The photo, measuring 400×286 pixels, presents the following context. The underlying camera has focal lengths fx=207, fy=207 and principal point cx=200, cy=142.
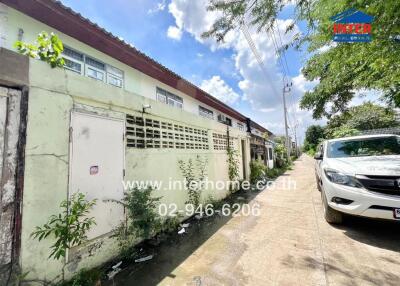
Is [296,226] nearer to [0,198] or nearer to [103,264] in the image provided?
[103,264]

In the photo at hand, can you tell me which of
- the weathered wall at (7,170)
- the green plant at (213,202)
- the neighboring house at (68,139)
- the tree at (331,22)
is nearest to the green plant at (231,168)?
the green plant at (213,202)

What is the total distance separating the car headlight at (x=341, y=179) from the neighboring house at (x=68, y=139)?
3.23 meters

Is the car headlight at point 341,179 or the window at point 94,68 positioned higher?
the window at point 94,68

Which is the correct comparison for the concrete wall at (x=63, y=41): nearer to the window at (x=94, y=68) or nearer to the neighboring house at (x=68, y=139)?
the neighboring house at (x=68, y=139)

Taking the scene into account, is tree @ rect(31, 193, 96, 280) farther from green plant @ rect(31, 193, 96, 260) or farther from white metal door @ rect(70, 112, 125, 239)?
white metal door @ rect(70, 112, 125, 239)

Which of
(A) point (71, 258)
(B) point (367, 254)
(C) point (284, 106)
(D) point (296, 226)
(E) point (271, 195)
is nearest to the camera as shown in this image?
(A) point (71, 258)

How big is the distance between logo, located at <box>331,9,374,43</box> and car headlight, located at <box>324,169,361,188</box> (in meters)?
2.56

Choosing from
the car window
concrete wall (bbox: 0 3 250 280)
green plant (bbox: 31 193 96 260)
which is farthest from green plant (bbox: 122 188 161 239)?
the car window

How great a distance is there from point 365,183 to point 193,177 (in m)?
3.65

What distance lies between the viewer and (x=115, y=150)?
3.44 m

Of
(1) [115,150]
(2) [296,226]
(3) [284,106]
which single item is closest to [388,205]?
(2) [296,226]

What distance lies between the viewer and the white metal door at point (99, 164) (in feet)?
9.50

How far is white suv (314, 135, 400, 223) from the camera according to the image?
3.27 m

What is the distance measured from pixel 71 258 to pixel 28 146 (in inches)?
61.3
